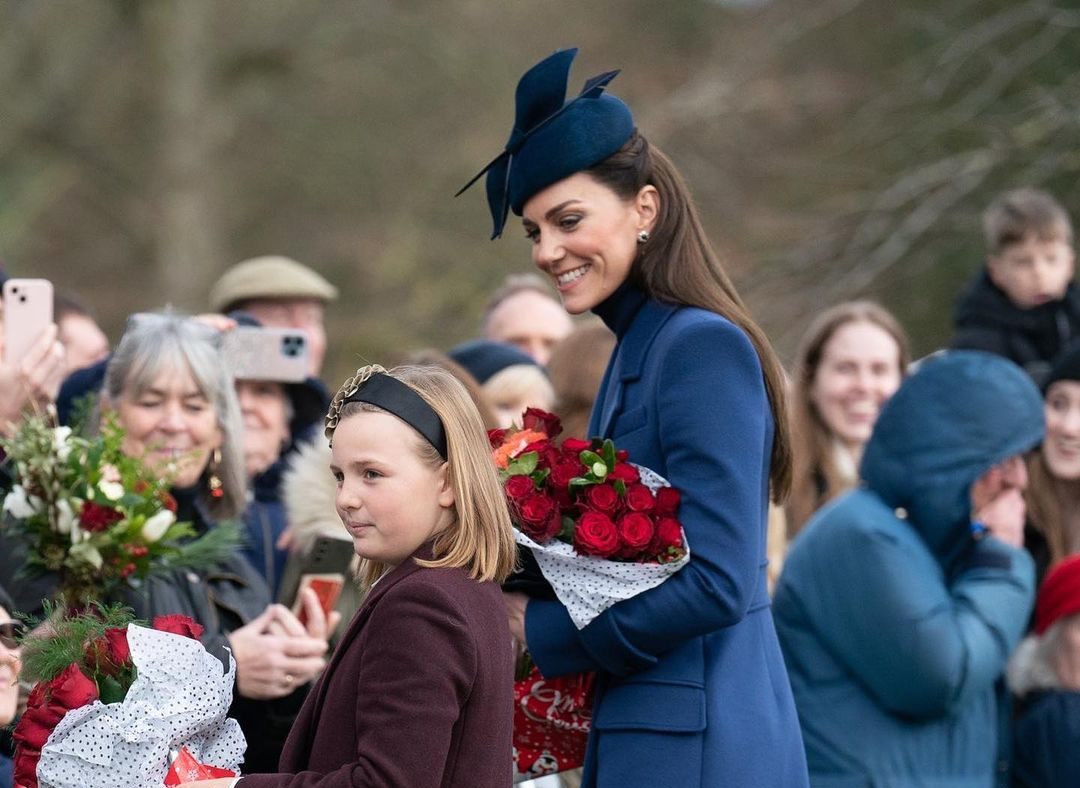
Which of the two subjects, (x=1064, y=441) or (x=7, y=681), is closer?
(x=7, y=681)

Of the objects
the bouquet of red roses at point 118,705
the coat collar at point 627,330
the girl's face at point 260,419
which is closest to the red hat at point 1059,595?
the coat collar at point 627,330

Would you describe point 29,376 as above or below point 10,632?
above

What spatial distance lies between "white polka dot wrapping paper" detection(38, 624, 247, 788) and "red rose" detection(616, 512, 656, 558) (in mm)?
870

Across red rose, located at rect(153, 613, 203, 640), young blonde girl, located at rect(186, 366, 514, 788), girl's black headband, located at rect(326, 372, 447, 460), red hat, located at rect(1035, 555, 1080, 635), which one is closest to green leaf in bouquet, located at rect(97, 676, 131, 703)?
red rose, located at rect(153, 613, 203, 640)

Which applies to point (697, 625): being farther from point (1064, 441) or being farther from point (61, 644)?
point (1064, 441)

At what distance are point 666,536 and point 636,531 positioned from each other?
0.06 m

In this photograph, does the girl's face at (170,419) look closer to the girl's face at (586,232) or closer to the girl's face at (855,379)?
the girl's face at (586,232)

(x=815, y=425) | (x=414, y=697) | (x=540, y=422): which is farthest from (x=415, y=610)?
(x=815, y=425)

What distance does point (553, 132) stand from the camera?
3406 mm

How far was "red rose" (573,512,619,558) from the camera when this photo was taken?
3.21 m

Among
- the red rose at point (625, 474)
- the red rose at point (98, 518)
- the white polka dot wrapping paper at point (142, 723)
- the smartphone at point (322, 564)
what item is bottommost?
the white polka dot wrapping paper at point (142, 723)

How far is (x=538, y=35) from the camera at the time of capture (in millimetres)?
15414

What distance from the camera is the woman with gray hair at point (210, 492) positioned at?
13.6 ft

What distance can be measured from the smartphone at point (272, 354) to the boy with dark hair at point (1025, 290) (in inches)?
113
